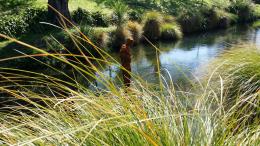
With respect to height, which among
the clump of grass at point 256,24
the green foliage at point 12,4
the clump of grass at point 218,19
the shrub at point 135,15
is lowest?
the clump of grass at point 256,24

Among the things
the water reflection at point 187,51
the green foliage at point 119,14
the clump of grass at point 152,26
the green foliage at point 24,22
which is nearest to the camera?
the water reflection at point 187,51

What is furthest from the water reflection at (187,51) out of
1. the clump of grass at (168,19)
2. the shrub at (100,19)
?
the shrub at (100,19)

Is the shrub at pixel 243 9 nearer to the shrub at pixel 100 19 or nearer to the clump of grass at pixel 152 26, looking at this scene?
the clump of grass at pixel 152 26

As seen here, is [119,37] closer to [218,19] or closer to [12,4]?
[12,4]

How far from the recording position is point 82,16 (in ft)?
50.6

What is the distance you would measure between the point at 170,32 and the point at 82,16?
356cm

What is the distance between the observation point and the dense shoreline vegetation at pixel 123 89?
2209 mm

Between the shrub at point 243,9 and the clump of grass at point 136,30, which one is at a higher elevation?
the clump of grass at point 136,30

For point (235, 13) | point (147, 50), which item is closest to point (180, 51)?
point (147, 50)

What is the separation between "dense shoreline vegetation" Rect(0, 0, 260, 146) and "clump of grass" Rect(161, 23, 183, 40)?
4cm

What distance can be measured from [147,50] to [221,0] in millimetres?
10450

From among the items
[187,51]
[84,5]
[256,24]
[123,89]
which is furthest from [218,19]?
[123,89]

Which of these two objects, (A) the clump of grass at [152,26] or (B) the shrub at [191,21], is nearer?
(A) the clump of grass at [152,26]

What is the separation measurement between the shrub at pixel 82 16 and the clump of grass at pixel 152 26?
2.10m
